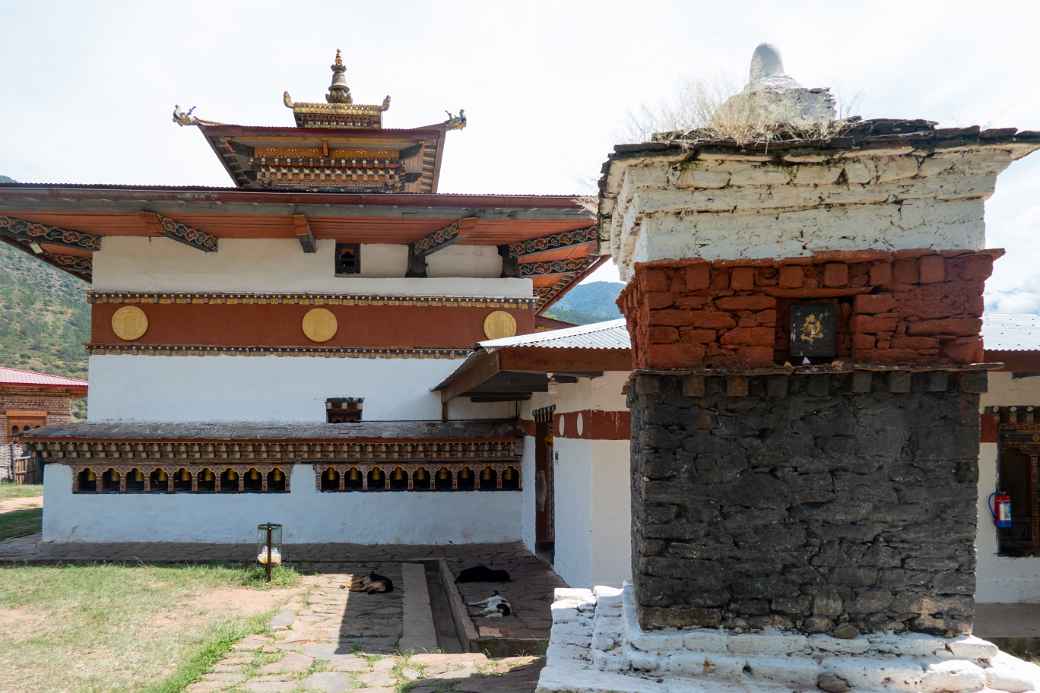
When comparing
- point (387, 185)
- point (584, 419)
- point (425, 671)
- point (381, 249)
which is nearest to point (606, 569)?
point (584, 419)

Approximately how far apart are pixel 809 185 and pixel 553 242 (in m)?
9.14

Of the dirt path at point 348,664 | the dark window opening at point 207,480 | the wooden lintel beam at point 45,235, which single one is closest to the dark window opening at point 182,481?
the dark window opening at point 207,480

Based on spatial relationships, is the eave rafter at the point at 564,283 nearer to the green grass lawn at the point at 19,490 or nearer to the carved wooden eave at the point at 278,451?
the carved wooden eave at the point at 278,451

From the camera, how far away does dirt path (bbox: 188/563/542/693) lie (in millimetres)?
5527

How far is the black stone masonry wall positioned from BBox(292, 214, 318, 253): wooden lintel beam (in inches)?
346

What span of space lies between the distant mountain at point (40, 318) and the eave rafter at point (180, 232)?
25.8m

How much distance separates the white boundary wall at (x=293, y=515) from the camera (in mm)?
12023

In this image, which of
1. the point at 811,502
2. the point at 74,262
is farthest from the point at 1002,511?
the point at 74,262

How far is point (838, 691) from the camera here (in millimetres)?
3330

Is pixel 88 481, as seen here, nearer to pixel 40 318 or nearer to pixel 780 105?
pixel 780 105

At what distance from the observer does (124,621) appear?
7418mm

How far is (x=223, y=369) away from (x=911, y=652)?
35.4 feet

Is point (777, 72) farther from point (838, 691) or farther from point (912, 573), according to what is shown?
point (838, 691)

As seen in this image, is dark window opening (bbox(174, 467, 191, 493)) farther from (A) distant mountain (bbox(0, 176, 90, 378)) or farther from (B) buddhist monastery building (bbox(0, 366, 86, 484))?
(A) distant mountain (bbox(0, 176, 90, 378))
